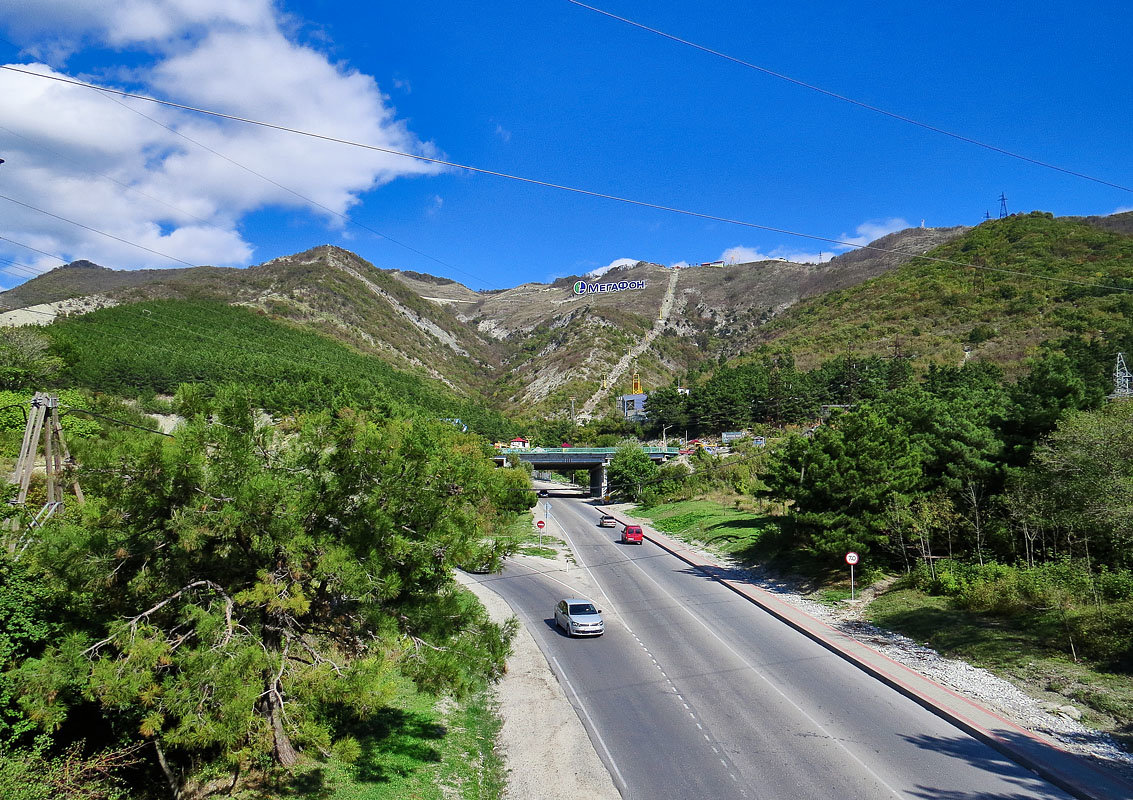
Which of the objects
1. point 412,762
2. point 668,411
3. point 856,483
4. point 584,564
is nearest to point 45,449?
point 412,762

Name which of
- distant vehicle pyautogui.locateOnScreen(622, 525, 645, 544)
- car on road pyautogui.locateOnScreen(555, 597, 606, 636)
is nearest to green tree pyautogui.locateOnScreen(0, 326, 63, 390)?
distant vehicle pyautogui.locateOnScreen(622, 525, 645, 544)

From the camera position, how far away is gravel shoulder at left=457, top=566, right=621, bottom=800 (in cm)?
1187

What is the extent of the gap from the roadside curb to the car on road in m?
7.08

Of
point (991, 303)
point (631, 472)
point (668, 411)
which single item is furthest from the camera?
point (991, 303)

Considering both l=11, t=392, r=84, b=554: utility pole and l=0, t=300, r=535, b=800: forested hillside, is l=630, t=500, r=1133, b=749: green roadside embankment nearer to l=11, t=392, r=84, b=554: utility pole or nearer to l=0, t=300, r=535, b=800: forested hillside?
l=0, t=300, r=535, b=800: forested hillside

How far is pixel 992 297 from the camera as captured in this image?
132250 mm

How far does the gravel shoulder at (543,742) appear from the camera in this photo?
38.9 ft

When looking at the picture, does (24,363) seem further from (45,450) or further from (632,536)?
(632,536)

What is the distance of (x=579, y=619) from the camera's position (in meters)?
22.1

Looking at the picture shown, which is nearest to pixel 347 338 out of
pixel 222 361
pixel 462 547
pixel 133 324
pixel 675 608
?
pixel 133 324

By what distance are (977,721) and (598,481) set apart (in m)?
67.7

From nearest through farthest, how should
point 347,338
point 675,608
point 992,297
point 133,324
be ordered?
point 675,608 → point 133,324 → point 992,297 → point 347,338

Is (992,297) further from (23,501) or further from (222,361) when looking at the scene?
(23,501)

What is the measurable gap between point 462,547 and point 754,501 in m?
46.8
